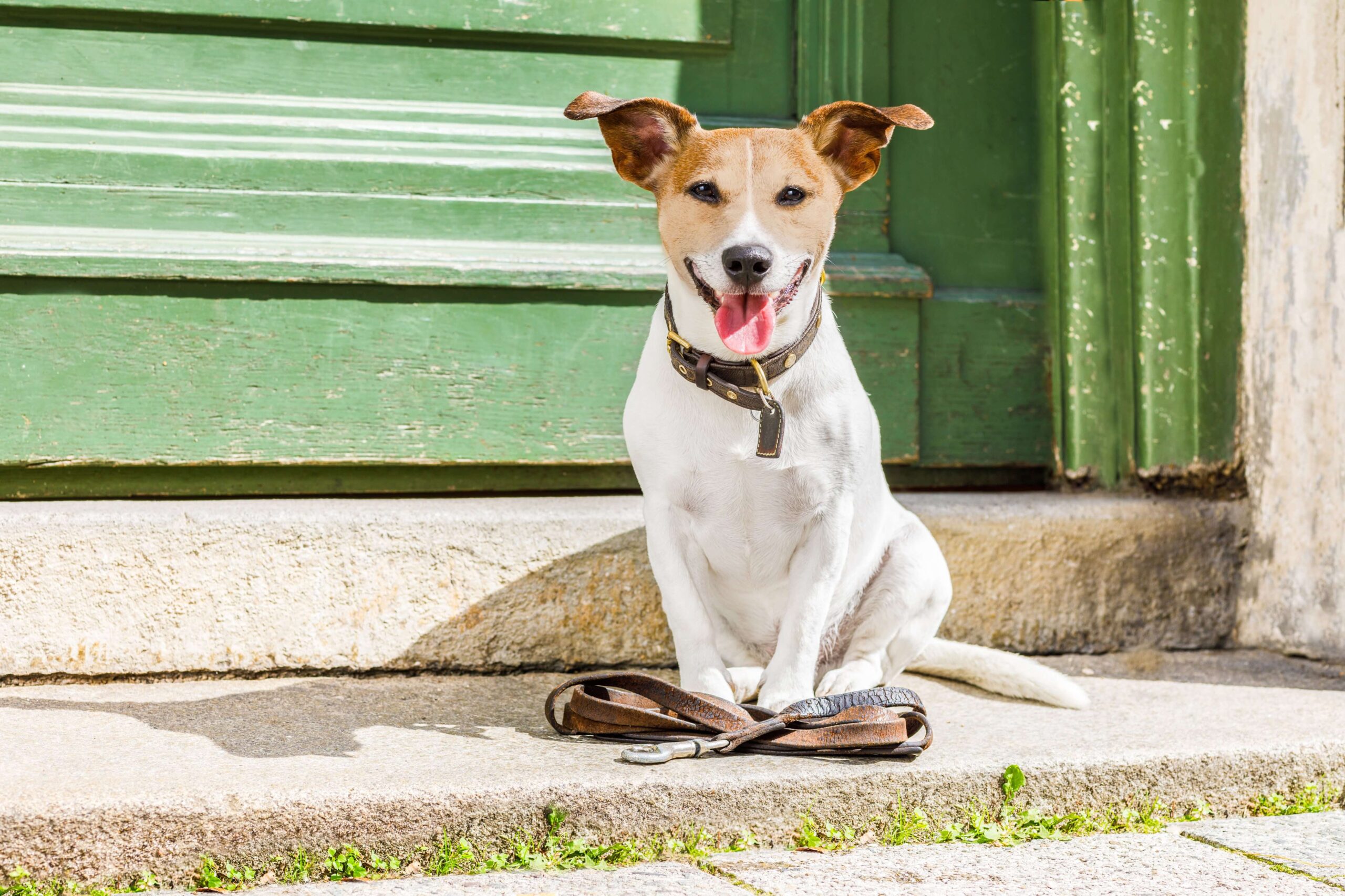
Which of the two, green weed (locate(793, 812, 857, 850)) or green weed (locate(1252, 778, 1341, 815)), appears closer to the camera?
A: green weed (locate(793, 812, 857, 850))

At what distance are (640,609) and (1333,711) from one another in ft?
4.56

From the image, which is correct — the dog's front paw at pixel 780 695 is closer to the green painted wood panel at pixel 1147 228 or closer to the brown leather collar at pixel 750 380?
the brown leather collar at pixel 750 380

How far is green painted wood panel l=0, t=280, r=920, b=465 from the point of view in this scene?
8.59 feet

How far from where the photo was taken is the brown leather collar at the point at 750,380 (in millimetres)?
2090

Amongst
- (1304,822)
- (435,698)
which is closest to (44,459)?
(435,698)

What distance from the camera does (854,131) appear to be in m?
2.19

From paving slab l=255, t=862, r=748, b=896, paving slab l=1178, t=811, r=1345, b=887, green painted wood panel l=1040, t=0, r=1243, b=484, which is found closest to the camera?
paving slab l=255, t=862, r=748, b=896

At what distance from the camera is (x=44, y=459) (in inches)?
103

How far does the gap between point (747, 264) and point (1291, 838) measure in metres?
1.22

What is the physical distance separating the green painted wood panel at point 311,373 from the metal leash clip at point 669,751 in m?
1.12

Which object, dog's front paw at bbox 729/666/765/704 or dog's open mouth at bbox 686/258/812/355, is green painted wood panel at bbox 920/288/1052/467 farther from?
dog's open mouth at bbox 686/258/812/355

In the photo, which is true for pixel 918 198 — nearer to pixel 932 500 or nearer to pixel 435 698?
pixel 932 500

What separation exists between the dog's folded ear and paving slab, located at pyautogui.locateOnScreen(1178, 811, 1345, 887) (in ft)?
4.04

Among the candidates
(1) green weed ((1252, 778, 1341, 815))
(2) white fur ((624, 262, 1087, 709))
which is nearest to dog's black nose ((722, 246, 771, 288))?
(2) white fur ((624, 262, 1087, 709))
